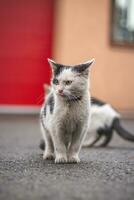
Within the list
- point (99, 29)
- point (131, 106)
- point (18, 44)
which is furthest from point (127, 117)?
point (18, 44)

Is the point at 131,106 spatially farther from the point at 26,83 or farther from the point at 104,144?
the point at 104,144

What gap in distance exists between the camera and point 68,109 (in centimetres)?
351

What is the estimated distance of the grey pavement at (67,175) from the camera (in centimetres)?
252

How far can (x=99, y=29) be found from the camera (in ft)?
30.3

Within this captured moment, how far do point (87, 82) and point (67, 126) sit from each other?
31 cm

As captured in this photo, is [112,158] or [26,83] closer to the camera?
[112,158]

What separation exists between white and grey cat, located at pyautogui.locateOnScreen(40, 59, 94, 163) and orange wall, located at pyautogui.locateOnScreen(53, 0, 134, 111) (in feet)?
18.4

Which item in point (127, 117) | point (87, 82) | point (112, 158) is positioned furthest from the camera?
point (127, 117)

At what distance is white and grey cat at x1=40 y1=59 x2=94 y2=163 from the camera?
11.2 feet

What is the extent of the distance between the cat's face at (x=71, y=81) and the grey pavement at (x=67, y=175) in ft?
1.45

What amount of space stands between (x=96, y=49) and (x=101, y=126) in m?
4.42

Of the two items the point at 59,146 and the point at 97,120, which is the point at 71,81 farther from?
the point at 97,120

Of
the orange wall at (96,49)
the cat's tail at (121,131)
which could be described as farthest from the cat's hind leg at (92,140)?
the orange wall at (96,49)

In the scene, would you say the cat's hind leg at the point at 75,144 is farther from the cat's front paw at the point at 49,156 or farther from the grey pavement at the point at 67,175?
the cat's front paw at the point at 49,156
